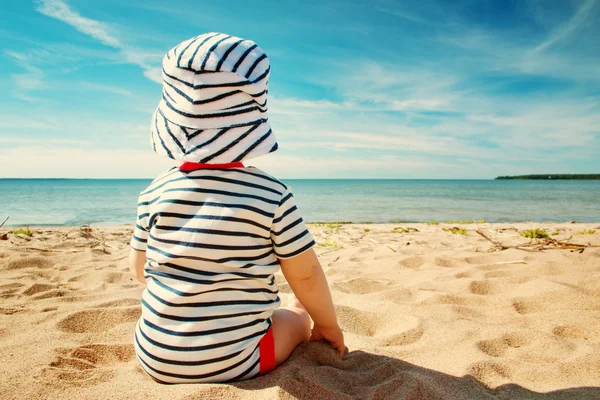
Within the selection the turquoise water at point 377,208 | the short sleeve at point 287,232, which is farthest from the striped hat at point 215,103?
the turquoise water at point 377,208

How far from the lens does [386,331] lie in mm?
2287

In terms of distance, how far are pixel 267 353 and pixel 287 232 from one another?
522 mm

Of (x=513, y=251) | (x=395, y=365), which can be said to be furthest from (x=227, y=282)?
(x=513, y=251)

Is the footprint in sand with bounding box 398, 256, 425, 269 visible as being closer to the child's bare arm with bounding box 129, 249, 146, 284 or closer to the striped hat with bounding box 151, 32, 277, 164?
the child's bare arm with bounding box 129, 249, 146, 284

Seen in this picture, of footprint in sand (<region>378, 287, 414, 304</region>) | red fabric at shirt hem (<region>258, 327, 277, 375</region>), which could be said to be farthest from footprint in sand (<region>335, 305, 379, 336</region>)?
red fabric at shirt hem (<region>258, 327, 277, 375</region>)

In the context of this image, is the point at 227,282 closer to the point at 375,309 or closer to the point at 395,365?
the point at 395,365

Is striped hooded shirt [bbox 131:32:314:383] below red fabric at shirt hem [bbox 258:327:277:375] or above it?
above

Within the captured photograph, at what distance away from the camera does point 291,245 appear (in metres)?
1.45

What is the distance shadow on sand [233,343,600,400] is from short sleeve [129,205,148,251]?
27.4 inches

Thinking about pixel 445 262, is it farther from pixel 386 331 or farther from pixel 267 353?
pixel 267 353

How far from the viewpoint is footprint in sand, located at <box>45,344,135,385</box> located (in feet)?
5.34

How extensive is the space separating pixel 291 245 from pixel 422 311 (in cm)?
144

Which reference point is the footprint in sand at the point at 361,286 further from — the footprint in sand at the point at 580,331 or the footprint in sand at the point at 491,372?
the footprint in sand at the point at 491,372

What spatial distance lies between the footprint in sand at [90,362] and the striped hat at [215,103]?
1018 millimetres
